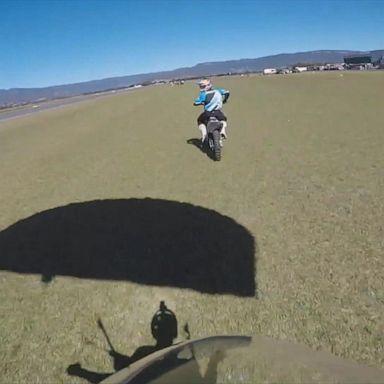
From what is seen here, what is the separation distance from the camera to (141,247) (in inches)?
279

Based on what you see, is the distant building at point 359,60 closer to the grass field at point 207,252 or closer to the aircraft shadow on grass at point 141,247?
the grass field at point 207,252

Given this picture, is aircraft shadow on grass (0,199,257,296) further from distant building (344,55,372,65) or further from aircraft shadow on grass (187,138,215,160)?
distant building (344,55,372,65)

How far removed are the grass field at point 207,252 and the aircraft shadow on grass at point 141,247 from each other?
32 mm

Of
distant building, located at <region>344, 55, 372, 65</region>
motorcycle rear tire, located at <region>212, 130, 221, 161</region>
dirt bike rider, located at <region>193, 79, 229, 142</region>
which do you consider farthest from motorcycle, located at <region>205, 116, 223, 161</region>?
distant building, located at <region>344, 55, 372, 65</region>

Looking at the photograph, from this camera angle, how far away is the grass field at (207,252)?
4.81 metres

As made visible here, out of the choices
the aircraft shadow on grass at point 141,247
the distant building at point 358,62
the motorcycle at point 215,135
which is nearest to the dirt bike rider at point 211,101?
the motorcycle at point 215,135

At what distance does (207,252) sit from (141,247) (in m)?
1.05

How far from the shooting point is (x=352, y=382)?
240 cm

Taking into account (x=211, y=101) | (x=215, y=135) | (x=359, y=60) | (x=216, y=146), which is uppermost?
(x=211, y=101)

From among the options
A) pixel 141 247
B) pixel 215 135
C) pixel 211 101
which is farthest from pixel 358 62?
pixel 141 247

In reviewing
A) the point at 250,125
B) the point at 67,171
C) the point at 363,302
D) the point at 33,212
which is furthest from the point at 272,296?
the point at 250,125

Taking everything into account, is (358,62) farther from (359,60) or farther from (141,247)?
(141,247)

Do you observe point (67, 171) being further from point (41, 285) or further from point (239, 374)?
point (239, 374)

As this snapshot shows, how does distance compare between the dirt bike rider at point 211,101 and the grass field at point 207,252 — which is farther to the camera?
the dirt bike rider at point 211,101
